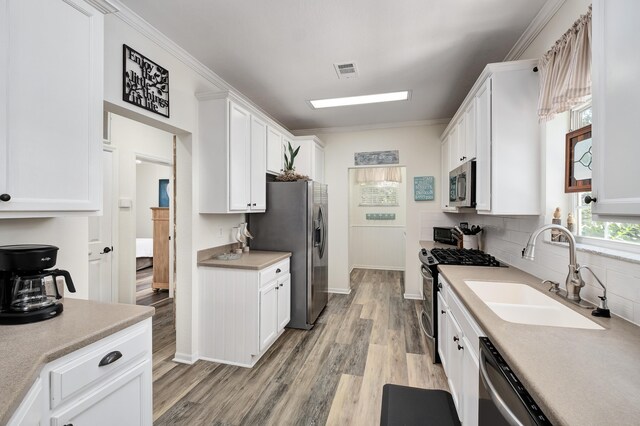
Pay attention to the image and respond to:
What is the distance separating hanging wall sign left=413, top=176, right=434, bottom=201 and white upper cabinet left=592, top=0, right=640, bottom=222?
338 centimetres

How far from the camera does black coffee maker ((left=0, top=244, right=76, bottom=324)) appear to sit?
1.09m

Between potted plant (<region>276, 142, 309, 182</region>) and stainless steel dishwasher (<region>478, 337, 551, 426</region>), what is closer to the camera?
stainless steel dishwasher (<region>478, 337, 551, 426</region>)

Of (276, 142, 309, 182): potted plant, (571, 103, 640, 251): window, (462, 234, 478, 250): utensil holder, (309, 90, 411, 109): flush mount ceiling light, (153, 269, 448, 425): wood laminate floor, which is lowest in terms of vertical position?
(153, 269, 448, 425): wood laminate floor

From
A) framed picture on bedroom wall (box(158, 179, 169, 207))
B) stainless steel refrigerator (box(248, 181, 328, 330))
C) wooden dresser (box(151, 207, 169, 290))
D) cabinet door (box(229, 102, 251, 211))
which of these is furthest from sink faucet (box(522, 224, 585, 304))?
framed picture on bedroom wall (box(158, 179, 169, 207))

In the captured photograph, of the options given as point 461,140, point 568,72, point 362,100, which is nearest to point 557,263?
point 568,72

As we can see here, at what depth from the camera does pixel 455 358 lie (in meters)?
1.81

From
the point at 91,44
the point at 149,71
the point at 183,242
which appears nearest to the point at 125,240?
the point at 183,242

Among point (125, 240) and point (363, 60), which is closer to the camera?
point (363, 60)

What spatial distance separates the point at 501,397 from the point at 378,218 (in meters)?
5.55

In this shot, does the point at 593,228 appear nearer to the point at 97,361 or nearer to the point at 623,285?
the point at 623,285

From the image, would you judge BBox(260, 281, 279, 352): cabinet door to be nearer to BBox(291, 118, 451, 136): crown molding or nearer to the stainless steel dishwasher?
the stainless steel dishwasher

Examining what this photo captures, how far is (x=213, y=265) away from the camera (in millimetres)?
2555

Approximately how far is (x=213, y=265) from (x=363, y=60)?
2329 mm

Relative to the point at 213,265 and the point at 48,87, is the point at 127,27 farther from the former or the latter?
the point at 213,265
